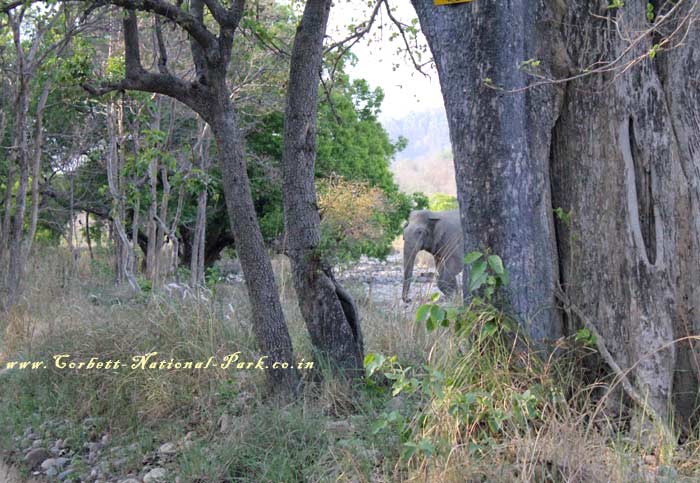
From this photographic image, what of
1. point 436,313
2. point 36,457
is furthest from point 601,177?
point 36,457

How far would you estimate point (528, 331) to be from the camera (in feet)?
15.5

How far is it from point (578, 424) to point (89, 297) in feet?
26.3

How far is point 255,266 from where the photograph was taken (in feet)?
20.1

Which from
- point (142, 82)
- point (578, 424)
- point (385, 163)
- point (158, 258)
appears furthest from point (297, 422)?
point (385, 163)

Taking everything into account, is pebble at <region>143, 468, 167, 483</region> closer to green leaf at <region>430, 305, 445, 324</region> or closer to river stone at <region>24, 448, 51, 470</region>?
river stone at <region>24, 448, 51, 470</region>

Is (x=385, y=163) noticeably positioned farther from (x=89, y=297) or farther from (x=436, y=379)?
(x=436, y=379)

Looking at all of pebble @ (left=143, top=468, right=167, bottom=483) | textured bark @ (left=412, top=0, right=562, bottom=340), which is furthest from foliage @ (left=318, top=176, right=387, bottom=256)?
textured bark @ (left=412, top=0, right=562, bottom=340)

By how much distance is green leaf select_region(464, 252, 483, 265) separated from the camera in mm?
4613

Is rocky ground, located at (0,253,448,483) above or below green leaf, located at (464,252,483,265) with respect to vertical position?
below

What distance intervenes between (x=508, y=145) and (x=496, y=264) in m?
0.79

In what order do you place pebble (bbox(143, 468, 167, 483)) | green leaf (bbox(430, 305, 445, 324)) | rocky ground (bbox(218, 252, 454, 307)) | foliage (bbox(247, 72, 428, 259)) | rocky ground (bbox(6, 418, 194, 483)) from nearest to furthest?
green leaf (bbox(430, 305, 445, 324))
pebble (bbox(143, 468, 167, 483))
rocky ground (bbox(6, 418, 194, 483))
rocky ground (bbox(218, 252, 454, 307))
foliage (bbox(247, 72, 428, 259))

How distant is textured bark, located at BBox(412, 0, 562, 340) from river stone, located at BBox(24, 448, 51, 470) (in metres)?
3.87

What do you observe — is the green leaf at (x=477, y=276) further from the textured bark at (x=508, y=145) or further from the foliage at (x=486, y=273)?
→ the textured bark at (x=508, y=145)

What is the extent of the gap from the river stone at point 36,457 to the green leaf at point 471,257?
156 inches
